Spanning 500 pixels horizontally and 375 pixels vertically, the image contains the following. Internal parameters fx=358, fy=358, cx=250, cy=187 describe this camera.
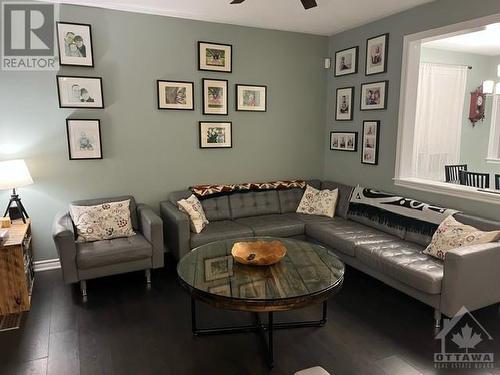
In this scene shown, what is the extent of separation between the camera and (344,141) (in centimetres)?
461

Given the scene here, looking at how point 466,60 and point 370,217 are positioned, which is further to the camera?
point 466,60

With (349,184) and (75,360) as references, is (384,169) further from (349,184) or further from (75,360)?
(75,360)

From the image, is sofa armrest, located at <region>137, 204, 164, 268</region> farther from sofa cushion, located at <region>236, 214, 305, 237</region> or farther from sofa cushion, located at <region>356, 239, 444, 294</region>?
sofa cushion, located at <region>356, 239, 444, 294</region>

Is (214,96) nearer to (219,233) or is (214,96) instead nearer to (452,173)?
(219,233)

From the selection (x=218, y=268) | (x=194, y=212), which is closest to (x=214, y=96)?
(x=194, y=212)

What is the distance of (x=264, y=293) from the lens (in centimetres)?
207

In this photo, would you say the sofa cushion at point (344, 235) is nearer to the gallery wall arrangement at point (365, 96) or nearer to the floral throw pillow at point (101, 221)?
the gallery wall arrangement at point (365, 96)

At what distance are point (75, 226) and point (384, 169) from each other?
332 centimetres

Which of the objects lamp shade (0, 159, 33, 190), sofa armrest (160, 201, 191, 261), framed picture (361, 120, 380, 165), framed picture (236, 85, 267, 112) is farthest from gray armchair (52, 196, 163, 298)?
framed picture (361, 120, 380, 165)

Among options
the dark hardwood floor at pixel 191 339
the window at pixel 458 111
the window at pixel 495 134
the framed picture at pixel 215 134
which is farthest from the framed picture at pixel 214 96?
the window at pixel 495 134

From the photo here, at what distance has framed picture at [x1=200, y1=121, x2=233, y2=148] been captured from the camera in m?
4.23

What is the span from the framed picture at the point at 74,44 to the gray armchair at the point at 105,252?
1.43m

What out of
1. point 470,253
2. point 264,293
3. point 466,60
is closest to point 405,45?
point 470,253

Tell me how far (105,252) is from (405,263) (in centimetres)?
252
